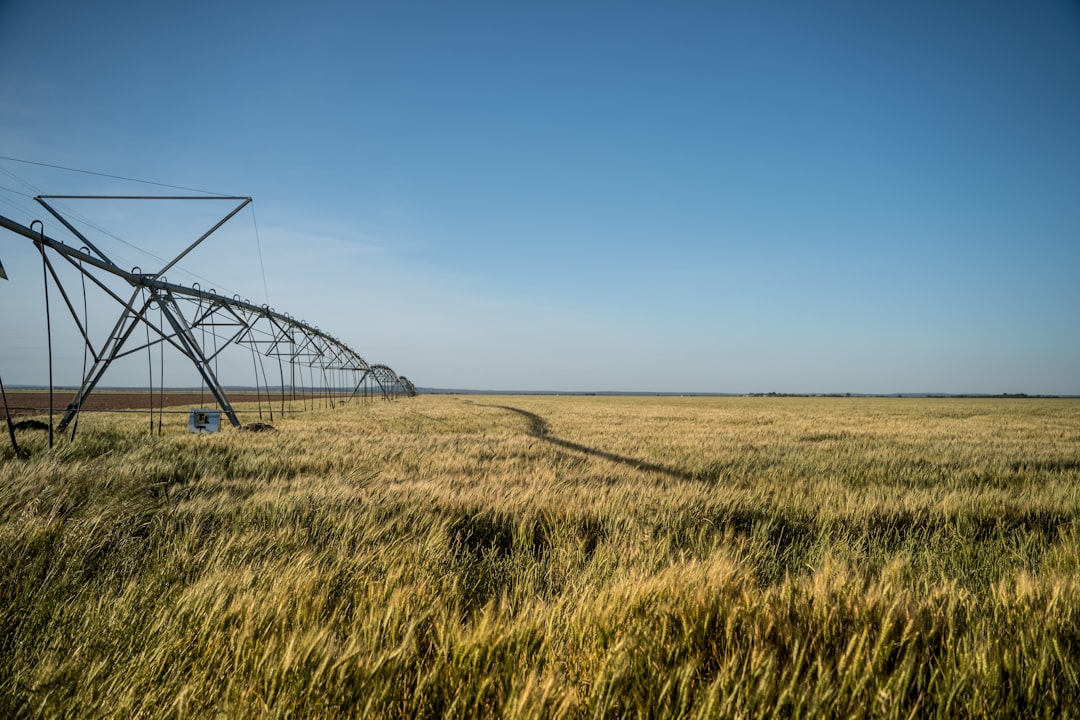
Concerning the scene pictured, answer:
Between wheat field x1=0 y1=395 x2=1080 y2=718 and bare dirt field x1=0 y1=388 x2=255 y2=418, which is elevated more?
wheat field x1=0 y1=395 x2=1080 y2=718

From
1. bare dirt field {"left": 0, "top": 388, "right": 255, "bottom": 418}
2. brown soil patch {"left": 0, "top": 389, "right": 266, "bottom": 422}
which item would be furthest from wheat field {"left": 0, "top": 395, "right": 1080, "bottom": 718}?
brown soil patch {"left": 0, "top": 389, "right": 266, "bottom": 422}

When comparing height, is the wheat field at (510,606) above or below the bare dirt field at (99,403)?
above

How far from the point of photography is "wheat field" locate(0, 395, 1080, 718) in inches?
55.8

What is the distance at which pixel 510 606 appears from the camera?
214 cm

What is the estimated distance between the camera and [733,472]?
7.28 meters

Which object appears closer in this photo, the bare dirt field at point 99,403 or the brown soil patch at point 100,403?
the bare dirt field at point 99,403

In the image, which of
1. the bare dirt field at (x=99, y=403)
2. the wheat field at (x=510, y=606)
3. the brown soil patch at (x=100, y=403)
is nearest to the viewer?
the wheat field at (x=510, y=606)

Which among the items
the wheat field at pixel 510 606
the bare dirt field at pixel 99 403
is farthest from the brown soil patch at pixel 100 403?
the wheat field at pixel 510 606

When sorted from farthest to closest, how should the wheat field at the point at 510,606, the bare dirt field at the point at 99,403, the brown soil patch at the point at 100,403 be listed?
the brown soil patch at the point at 100,403 → the bare dirt field at the point at 99,403 → the wheat field at the point at 510,606

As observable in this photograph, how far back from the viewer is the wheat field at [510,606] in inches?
55.8

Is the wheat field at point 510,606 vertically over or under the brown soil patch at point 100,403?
over

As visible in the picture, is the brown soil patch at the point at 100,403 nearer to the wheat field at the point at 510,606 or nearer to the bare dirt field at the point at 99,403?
the bare dirt field at the point at 99,403

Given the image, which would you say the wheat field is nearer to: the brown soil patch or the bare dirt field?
the bare dirt field

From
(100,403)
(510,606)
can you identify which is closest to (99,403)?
(100,403)
